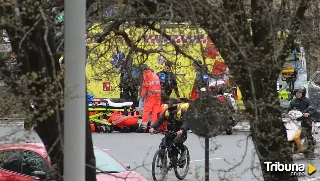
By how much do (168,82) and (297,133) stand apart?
5.43ft

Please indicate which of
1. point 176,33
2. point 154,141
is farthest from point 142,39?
point 154,141

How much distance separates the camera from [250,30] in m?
6.77

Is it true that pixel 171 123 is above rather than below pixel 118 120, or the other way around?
above

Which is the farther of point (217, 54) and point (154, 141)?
point (154, 141)

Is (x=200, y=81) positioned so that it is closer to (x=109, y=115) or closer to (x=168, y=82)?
(x=168, y=82)

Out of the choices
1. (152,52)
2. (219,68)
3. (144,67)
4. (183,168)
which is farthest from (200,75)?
(183,168)

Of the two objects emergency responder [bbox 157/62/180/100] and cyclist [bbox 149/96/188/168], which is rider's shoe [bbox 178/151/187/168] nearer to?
cyclist [bbox 149/96/188/168]

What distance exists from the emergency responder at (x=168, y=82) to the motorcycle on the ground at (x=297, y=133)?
3.97ft

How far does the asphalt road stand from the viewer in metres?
6.47

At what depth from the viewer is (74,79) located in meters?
4.68

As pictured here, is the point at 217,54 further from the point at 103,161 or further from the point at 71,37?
the point at 103,161

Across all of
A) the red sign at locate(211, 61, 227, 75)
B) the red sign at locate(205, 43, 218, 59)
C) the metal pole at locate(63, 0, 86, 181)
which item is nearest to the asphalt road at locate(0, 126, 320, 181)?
the metal pole at locate(63, 0, 86, 181)

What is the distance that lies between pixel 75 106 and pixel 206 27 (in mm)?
1745

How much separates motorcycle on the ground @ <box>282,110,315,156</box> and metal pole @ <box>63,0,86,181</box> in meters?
2.82
